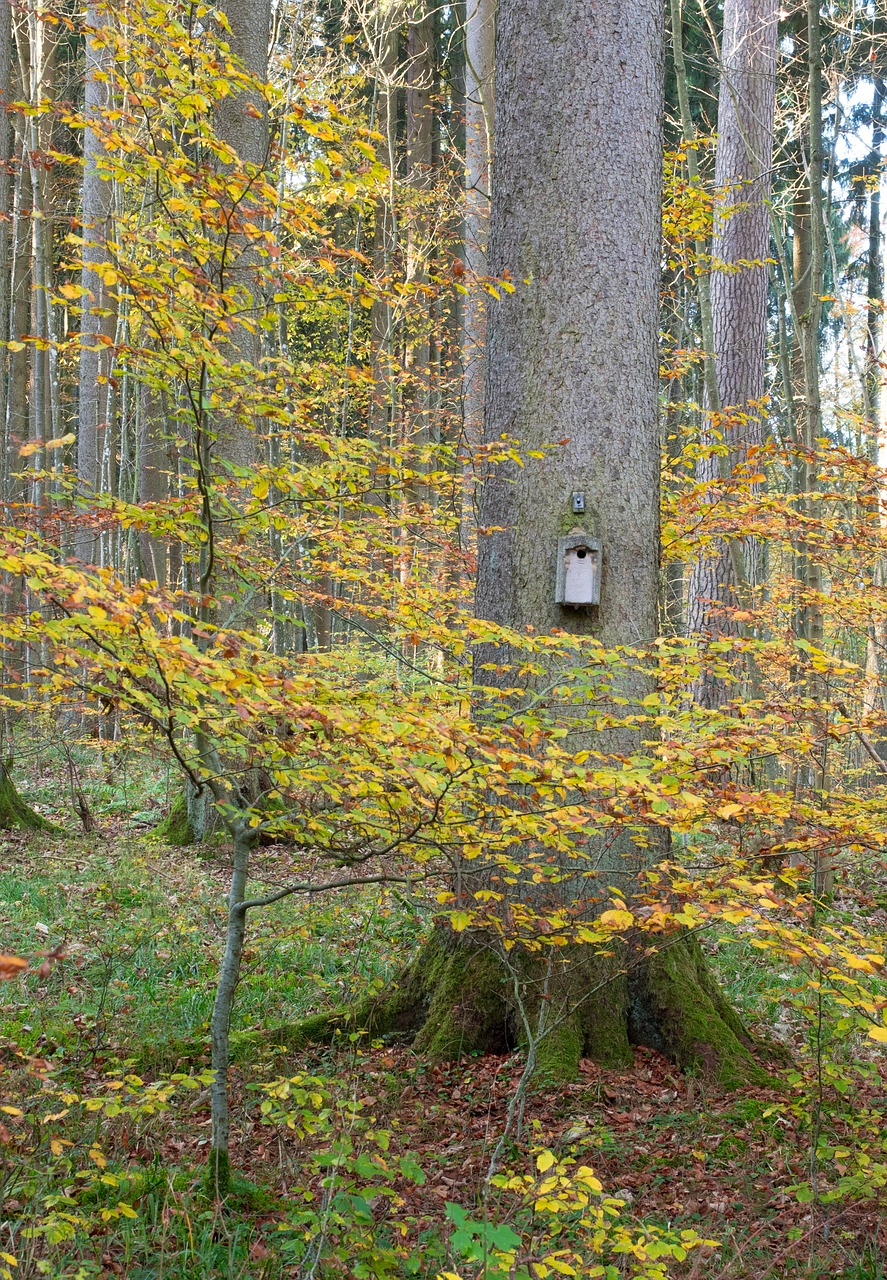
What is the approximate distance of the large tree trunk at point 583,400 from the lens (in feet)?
12.4

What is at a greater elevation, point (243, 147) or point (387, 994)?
point (243, 147)

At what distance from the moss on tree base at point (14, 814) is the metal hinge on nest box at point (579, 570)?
19.0 ft

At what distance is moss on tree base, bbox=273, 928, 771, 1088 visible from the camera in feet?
12.1

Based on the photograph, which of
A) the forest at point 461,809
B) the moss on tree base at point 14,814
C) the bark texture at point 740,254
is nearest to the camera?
the forest at point 461,809

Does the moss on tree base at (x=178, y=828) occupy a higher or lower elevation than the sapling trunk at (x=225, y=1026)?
lower

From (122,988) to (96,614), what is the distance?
3.33 m

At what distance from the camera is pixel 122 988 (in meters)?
4.60

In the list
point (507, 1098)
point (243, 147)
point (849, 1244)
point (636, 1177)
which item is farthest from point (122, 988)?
point (243, 147)

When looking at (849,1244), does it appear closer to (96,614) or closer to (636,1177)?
(636,1177)

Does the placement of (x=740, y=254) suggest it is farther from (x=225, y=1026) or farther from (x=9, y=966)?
(x=9, y=966)

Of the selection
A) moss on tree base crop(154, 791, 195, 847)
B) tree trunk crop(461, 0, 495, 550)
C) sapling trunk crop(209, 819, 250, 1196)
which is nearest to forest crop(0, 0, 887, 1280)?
sapling trunk crop(209, 819, 250, 1196)

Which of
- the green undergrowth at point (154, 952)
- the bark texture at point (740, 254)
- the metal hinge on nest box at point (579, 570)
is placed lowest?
the green undergrowth at point (154, 952)

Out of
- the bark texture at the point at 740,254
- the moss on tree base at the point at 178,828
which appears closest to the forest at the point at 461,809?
the moss on tree base at the point at 178,828

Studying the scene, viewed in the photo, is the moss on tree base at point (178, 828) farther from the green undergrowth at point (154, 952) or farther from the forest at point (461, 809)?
the forest at point (461, 809)
